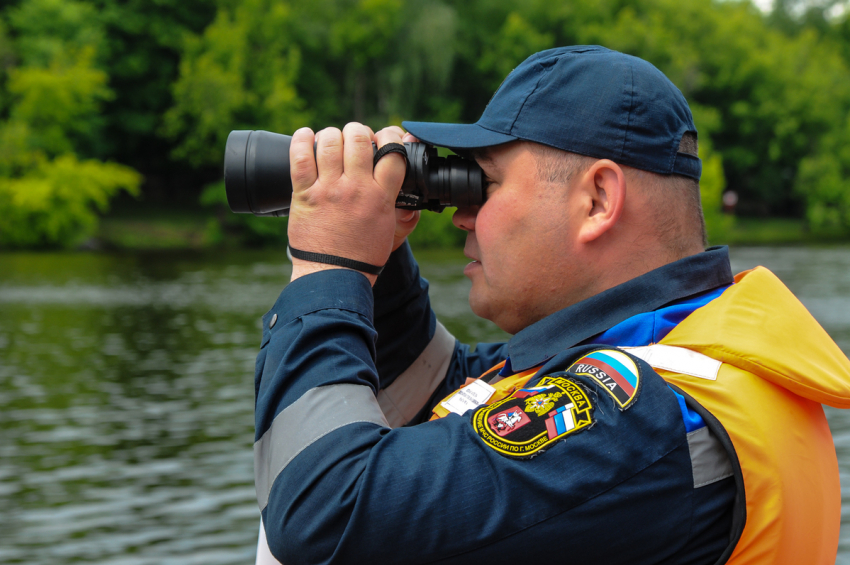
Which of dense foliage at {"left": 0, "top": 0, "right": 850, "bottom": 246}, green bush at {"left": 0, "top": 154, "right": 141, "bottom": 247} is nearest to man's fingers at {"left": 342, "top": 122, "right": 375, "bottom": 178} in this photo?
green bush at {"left": 0, "top": 154, "right": 141, "bottom": 247}

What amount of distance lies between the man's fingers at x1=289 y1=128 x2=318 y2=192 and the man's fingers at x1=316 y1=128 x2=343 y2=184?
0.5 inches

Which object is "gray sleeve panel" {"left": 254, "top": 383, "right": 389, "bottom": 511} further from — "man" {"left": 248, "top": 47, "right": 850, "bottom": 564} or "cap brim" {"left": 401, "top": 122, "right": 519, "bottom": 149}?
"cap brim" {"left": 401, "top": 122, "right": 519, "bottom": 149}

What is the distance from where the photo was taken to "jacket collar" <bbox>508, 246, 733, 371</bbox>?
1349 millimetres

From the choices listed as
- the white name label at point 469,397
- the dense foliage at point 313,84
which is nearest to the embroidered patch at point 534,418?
the white name label at point 469,397

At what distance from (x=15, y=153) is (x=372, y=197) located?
33.3m

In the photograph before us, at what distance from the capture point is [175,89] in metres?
35.1

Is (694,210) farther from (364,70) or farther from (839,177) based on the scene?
(839,177)

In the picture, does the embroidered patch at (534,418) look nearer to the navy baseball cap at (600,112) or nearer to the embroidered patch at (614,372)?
the embroidered patch at (614,372)

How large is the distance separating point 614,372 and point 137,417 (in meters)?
7.90

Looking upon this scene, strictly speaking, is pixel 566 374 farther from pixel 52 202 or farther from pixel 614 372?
pixel 52 202

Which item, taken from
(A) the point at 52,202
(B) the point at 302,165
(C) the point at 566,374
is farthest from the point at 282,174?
(A) the point at 52,202

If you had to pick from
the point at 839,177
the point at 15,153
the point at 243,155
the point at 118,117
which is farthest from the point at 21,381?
→ the point at 839,177

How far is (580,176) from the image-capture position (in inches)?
52.3

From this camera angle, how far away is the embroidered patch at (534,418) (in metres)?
1.10
